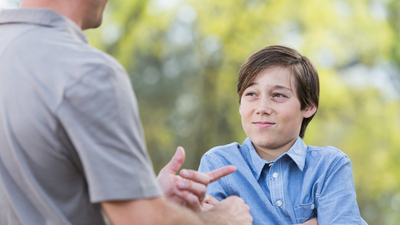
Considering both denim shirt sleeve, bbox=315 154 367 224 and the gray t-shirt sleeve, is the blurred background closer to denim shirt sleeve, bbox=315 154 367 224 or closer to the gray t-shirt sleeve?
denim shirt sleeve, bbox=315 154 367 224

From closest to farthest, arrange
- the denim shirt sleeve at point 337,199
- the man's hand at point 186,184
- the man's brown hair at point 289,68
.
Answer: the man's hand at point 186,184, the denim shirt sleeve at point 337,199, the man's brown hair at point 289,68

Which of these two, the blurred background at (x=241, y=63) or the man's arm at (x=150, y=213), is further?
the blurred background at (x=241, y=63)

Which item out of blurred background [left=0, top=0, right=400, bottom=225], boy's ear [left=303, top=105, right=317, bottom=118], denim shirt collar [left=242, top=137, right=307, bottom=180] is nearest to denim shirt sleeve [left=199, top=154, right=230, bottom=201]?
denim shirt collar [left=242, top=137, right=307, bottom=180]

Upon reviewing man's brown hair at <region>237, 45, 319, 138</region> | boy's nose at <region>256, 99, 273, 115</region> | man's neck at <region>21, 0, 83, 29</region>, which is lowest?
boy's nose at <region>256, 99, 273, 115</region>

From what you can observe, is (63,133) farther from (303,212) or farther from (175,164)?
(303,212)

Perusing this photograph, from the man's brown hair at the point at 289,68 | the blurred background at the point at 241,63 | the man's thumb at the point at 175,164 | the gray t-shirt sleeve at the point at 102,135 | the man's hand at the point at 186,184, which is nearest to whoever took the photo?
the gray t-shirt sleeve at the point at 102,135

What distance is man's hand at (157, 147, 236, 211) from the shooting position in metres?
1.68

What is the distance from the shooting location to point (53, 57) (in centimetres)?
127

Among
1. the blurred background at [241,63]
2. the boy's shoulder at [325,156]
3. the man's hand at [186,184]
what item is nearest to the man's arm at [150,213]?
the man's hand at [186,184]

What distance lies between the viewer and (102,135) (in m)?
1.19

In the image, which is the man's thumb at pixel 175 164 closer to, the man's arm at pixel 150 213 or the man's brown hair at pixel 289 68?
the man's arm at pixel 150 213

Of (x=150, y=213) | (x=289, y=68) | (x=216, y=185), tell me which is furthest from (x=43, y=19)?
(x=289, y=68)

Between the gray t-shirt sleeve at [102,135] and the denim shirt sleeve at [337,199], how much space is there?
1.05 metres

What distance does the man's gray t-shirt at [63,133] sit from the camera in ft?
3.90
